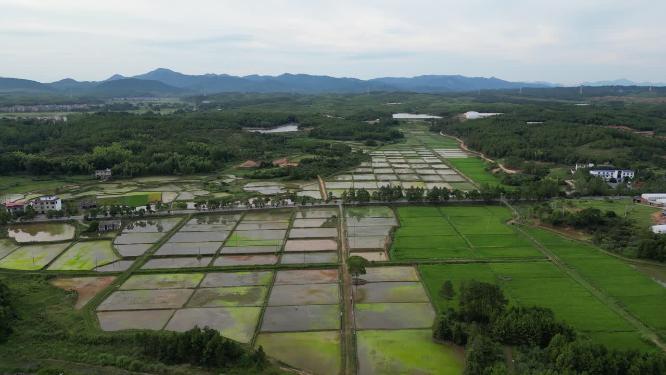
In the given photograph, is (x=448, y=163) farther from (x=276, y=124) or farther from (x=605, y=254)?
(x=276, y=124)

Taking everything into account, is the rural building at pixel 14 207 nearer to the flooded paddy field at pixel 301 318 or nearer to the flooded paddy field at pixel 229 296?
the flooded paddy field at pixel 229 296

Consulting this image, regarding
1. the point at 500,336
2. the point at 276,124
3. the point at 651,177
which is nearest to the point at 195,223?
the point at 500,336

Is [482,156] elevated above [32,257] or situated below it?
above

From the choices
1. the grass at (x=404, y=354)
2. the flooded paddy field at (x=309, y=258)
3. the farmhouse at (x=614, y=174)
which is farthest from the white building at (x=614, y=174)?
the grass at (x=404, y=354)

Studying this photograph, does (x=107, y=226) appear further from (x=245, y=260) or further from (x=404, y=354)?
(x=404, y=354)

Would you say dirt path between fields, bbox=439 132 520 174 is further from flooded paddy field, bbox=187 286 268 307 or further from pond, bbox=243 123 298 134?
flooded paddy field, bbox=187 286 268 307

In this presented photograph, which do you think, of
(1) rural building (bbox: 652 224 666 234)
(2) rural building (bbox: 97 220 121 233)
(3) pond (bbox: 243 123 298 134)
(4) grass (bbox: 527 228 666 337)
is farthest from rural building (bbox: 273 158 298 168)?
(1) rural building (bbox: 652 224 666 234)

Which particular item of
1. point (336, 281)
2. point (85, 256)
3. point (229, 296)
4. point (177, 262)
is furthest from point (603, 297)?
point (85, 256)
